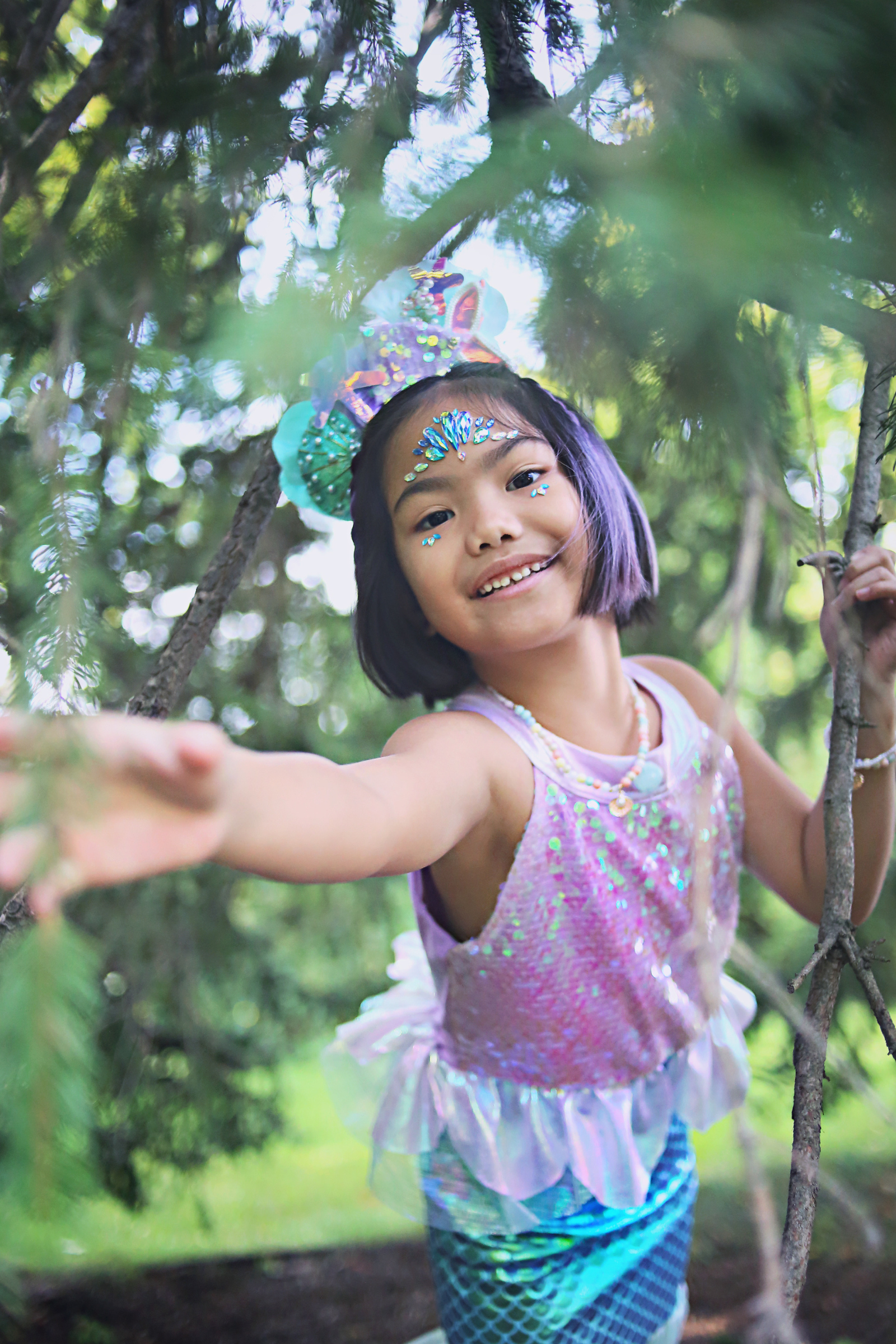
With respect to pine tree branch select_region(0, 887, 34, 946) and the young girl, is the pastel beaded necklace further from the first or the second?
pine tree branch select_region(0, 887, 34, 946)

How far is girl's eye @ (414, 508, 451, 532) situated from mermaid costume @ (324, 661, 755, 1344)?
0.26 meters

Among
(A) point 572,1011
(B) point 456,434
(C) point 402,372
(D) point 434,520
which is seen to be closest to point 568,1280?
(A) point 572,1011

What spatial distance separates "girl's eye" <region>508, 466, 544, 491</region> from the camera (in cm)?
123

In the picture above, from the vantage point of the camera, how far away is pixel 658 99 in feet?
2.48

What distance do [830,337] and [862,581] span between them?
14.3 inches

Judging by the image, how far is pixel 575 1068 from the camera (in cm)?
143

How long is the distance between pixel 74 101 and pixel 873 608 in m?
1.21

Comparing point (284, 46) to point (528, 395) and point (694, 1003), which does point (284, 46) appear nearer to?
point (528, 395)

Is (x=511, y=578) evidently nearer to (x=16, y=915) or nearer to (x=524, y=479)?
(x=524, y=479)

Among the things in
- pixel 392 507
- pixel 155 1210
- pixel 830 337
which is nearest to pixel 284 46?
pixel 392 507

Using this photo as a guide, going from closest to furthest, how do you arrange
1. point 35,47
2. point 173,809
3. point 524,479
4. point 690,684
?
point 173,809
point 35,47
point 524,479
point 690,684

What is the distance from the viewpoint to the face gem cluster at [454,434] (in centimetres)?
122

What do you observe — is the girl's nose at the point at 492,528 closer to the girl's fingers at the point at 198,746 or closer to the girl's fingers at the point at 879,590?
the girl's fingers at the point at 879,590

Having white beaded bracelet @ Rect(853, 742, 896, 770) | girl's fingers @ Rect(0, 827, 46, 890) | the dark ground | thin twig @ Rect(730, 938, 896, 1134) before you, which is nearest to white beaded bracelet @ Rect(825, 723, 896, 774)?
white beaded bracelet @ Rect(853, 742, 896, 770)
